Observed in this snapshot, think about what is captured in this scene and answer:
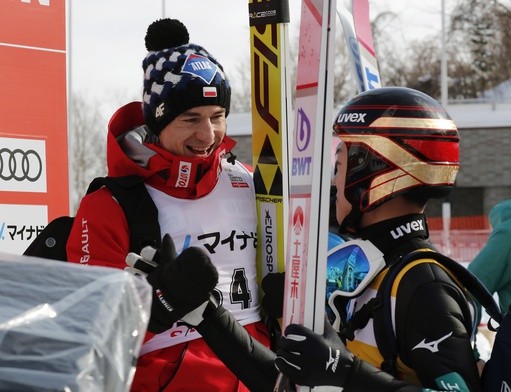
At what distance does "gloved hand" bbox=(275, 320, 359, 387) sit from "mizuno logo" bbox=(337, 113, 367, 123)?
0.65m

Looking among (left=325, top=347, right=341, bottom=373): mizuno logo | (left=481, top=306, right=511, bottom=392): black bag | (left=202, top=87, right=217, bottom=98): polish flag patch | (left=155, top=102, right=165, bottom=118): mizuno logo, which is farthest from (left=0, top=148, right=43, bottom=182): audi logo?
(left=481, top=306, right=511, bottom=392): black bag

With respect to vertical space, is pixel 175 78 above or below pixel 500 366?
above

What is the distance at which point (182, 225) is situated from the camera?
119 inches

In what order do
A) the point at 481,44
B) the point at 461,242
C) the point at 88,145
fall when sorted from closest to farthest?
the point at 461,242
the point at 88,145
the point at 481,44

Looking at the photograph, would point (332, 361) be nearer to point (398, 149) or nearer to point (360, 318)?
point (360, 318)

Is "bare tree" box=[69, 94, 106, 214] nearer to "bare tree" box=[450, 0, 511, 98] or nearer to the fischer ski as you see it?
"bare tree" box=[450, 0, 511, 98]

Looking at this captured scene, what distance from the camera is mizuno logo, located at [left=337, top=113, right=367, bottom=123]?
2686 mm

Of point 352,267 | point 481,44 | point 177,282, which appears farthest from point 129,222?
point 481,44

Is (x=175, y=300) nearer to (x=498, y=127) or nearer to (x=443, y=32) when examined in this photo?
(x=443, y=32)

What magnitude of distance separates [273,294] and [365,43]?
2743 mm

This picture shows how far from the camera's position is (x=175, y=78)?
3121 millimetres

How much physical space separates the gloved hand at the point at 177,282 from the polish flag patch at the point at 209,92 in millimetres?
754

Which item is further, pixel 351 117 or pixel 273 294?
pixel 273 294

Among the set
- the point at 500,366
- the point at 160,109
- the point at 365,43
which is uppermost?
the point at 365,43
